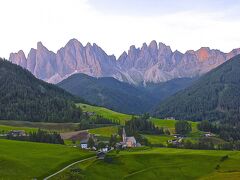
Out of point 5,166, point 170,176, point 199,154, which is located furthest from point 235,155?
point 5,166

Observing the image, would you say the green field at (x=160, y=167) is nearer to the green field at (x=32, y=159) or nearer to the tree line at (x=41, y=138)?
the green field at (x=32, y=159)

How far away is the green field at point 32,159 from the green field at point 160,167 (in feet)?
20.3

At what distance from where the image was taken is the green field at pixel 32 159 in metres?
116

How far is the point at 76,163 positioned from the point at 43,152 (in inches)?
690

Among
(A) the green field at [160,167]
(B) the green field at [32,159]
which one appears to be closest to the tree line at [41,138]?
(B) the green field at [32,159]

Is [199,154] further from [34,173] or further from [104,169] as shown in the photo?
[34,173]

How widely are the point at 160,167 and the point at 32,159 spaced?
36779mm

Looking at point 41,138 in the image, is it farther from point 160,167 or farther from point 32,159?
point 160,167

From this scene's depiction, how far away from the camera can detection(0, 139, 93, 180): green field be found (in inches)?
4587

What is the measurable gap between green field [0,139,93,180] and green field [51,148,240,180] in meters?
6.18

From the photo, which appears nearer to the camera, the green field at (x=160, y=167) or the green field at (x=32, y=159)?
the green field at (x=32, y=159)

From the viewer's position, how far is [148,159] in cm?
14850

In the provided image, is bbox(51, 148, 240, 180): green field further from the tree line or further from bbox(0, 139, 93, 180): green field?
the tree line

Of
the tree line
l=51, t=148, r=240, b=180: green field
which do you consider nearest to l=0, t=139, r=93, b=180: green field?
l=51, t=148, r=240, b=180: green field
